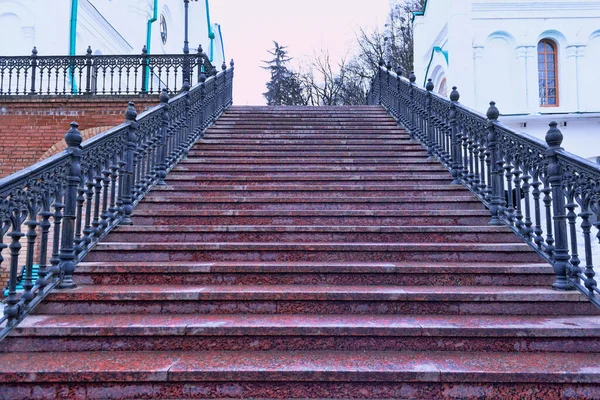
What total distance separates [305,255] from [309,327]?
4.33ft

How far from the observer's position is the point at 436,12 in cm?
1788

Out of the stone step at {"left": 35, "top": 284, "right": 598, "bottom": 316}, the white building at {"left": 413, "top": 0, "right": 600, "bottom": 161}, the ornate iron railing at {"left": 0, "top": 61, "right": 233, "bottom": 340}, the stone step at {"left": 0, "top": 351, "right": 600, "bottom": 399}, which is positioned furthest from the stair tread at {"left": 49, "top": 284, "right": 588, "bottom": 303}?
the white building at {"left": 413, "top": 0, "right": 600, "bottom": 161}

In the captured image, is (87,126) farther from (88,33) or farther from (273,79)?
(273,79)

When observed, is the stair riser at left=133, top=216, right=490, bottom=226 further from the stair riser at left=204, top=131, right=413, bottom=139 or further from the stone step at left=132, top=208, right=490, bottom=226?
the stair riser at left=204, top=131, right=413, bottom=139

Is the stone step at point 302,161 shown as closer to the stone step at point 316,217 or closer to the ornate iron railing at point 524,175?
the ornate iron railing at point 524,175

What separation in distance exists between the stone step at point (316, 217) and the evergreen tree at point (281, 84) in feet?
116

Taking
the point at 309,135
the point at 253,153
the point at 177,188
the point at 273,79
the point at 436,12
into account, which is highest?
the point at 273,79

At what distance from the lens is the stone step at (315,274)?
13.6 ft

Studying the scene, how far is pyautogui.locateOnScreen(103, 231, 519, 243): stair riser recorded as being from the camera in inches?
193

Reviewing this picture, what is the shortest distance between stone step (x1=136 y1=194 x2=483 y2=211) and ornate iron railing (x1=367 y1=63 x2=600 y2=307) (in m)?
0.47

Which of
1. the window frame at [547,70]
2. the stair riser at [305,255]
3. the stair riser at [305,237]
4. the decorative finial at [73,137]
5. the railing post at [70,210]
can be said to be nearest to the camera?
the railing post at [70,210]

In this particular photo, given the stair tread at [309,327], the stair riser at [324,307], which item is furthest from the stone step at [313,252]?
the stair tread at [309,327]

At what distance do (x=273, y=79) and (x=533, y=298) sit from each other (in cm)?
4296

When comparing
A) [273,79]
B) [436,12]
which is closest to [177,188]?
[436,12]
